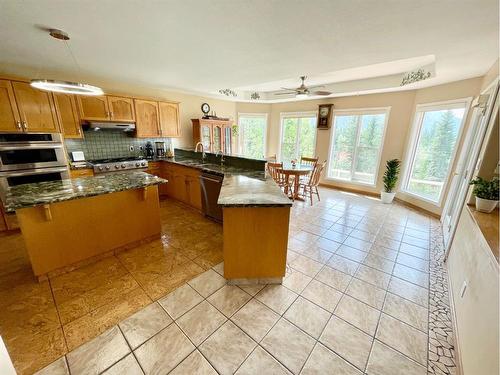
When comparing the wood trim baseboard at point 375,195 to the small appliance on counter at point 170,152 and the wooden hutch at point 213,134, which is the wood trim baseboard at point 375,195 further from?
the small appliance on counter at point 170,152

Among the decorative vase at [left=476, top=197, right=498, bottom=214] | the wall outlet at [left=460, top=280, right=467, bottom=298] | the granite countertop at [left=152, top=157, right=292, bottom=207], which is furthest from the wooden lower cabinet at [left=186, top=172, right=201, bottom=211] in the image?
the decorative vase at [left=476, top=197, right=498, bottom=214]

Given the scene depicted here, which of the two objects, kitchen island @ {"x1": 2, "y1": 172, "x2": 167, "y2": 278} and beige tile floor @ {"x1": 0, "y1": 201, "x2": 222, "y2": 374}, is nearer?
beige tile floor @ {"x1": 0, "y1": 201, "x2": 222, "y2": 374}

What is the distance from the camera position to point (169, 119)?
15.4 feet

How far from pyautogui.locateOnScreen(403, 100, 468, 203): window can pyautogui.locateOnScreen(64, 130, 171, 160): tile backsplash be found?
→ 589 centimetres

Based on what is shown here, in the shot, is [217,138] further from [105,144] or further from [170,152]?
[105,144]

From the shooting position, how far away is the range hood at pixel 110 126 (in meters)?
3.62

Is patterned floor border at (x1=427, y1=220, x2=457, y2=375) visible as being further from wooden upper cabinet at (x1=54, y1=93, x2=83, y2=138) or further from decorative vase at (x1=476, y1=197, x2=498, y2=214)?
wooden upper cabinet at (x1=54, y1=93, x2=83, y2=138)

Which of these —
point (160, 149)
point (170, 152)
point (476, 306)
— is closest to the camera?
point (476, 306)

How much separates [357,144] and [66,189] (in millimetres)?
5730

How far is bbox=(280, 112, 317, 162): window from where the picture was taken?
5965 mm

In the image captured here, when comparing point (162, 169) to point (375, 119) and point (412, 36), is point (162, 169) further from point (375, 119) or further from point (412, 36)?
point (375, 119)

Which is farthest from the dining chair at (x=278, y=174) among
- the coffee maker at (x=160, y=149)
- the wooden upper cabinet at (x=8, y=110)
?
the wooden upper cabinet at (x=8, y=110)

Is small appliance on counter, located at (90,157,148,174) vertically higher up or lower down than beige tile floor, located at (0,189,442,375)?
higher up

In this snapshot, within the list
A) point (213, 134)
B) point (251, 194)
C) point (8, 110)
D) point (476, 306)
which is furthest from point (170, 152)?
point (476, 306)
